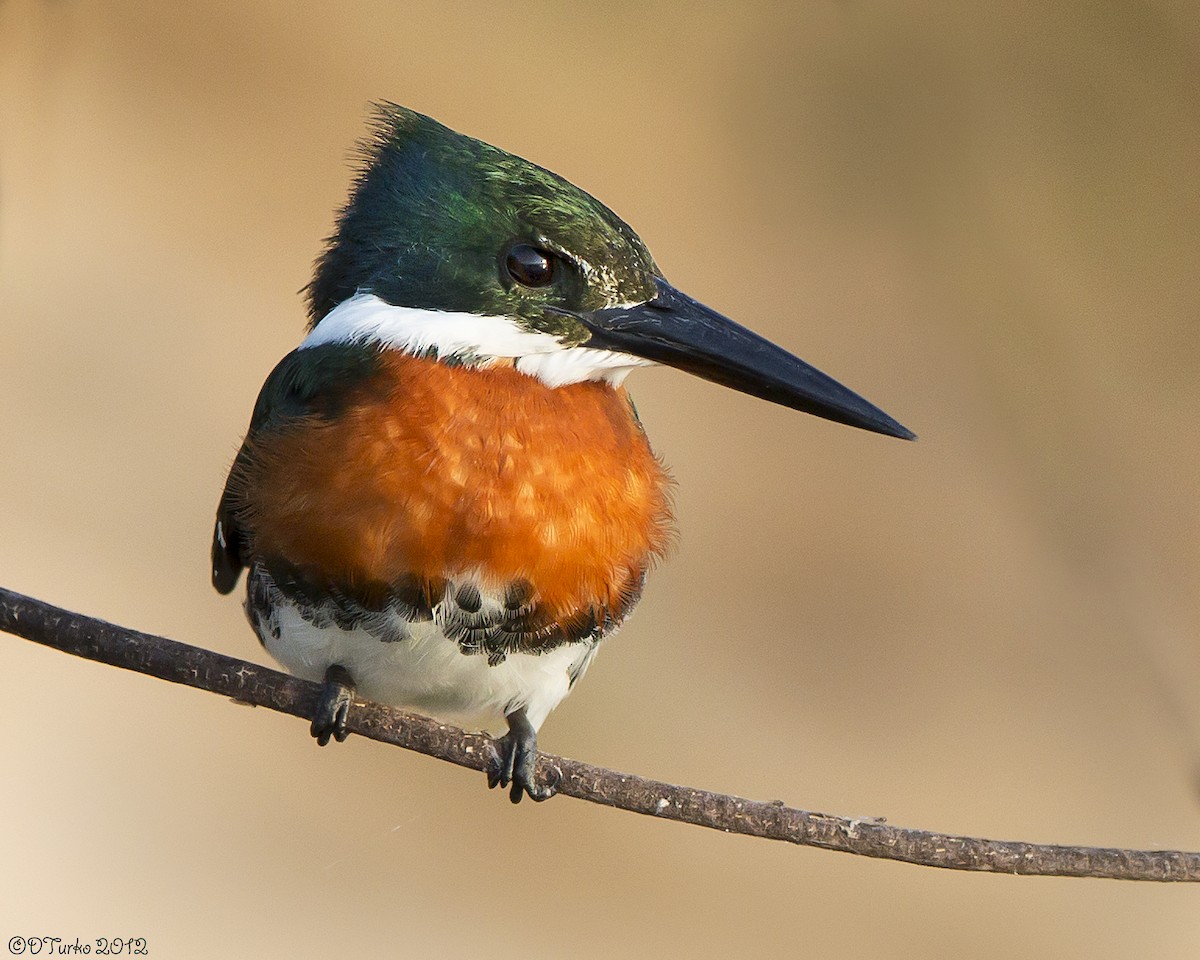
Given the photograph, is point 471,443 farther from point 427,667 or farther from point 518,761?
point 518,761

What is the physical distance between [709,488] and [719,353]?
221cm

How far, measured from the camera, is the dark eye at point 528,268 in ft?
6.57

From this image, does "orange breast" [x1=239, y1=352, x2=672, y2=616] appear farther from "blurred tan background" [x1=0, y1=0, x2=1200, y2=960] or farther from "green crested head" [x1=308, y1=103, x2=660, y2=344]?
"blurred tan background" [x1=0, y1=0, x2=1200, y2=960]

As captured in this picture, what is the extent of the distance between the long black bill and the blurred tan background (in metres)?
1.37

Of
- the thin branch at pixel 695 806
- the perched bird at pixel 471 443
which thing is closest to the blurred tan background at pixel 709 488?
the perched bird at pixel 471 443

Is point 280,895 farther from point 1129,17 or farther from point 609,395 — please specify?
point 1129,17

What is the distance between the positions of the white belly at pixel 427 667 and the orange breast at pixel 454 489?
0.10 metres

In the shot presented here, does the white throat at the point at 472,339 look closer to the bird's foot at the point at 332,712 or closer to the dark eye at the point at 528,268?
the dark eye at the point at 528,268

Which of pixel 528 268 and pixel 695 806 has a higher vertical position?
pixel 528 268

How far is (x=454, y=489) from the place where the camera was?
1896mm

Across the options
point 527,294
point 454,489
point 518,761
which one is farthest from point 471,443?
point 518,761

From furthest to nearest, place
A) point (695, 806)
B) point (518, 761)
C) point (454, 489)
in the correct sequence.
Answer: point (518, 761), point (454, 489), point (695, 806)

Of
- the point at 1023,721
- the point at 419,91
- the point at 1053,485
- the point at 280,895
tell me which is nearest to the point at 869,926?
the point at 1023,721

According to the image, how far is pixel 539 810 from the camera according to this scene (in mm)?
3885
